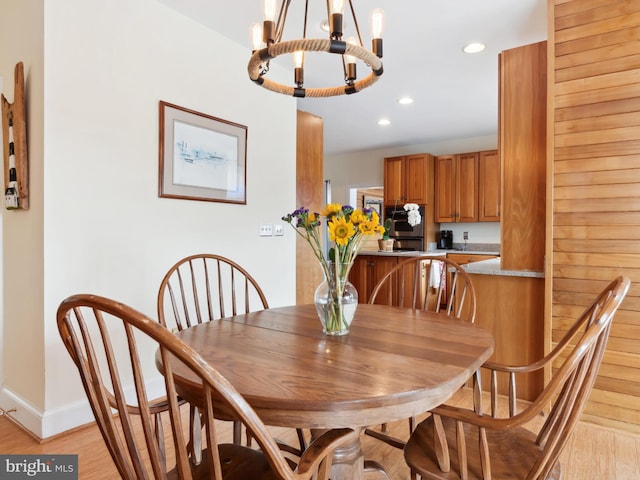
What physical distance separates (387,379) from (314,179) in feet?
10.7

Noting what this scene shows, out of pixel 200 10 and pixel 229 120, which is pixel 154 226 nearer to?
pixel 229 120

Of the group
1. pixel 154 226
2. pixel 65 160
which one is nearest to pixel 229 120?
pixel 154 226

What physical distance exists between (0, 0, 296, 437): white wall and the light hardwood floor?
0.10 meters

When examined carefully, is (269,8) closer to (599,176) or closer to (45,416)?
(599,176)

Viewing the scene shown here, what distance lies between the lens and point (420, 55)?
311 cm

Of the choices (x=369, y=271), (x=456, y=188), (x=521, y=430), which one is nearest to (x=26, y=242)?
(x=521, y=430)

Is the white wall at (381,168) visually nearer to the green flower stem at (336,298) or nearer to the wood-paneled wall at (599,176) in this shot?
the wood-paneled wall at (599,176)

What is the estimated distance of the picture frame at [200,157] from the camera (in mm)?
2521

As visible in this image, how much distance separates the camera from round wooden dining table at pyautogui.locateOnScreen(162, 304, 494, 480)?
850mm

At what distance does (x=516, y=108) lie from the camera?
2.57 m

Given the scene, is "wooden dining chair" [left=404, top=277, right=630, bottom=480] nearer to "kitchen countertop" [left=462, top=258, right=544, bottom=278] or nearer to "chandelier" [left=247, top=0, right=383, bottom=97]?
"chandelier" [left=247, top=0, right=383, bottom=97]

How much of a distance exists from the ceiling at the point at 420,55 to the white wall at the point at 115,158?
32 centimetres

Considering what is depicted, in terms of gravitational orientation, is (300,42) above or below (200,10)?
below

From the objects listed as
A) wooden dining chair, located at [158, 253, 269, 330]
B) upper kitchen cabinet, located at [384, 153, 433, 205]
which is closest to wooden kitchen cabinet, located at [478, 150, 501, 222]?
upper kitchen cabinet, located at [384, 153, 433, 205]
